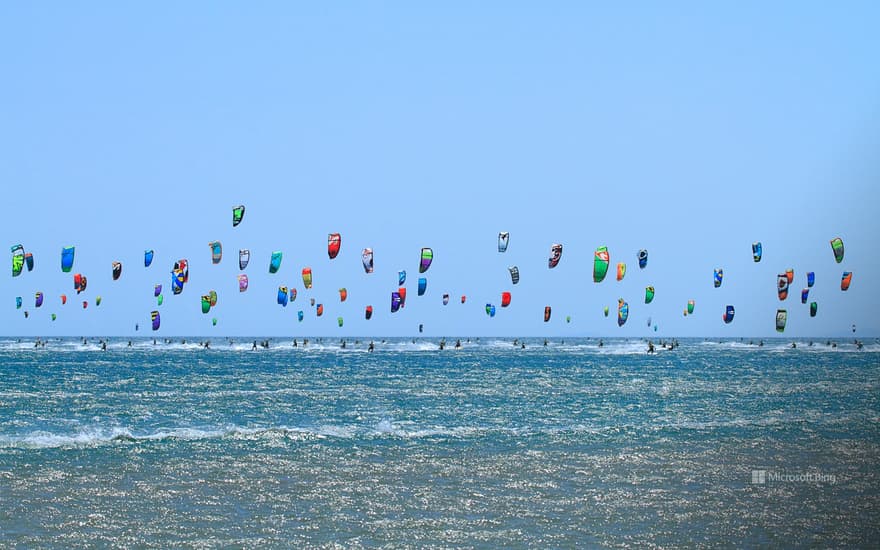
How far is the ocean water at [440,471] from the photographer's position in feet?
51.2

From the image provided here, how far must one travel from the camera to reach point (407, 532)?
15547mm

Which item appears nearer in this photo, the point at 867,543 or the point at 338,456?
the point at 867,543

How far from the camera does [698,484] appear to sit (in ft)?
64.3

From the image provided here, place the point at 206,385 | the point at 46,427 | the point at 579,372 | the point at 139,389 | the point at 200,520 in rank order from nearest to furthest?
the point at 200,520 → the point at 46,427 → the point at 139,389 → the point at 206,385 → the point at 579,372

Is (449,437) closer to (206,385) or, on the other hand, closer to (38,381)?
(206,385)

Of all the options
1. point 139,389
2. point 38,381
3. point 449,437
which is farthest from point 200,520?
point 38,381

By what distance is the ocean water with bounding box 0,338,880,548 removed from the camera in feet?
51.2

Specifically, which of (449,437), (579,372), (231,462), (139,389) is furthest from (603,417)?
(579,372)

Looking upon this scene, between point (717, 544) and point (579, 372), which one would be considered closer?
point (717, 544)

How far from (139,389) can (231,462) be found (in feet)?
103

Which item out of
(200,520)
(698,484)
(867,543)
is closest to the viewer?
(867,543)

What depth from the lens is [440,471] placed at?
21.2 metres

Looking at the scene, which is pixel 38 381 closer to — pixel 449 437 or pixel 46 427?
pixel 46 427

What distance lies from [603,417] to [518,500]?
1697 cm
